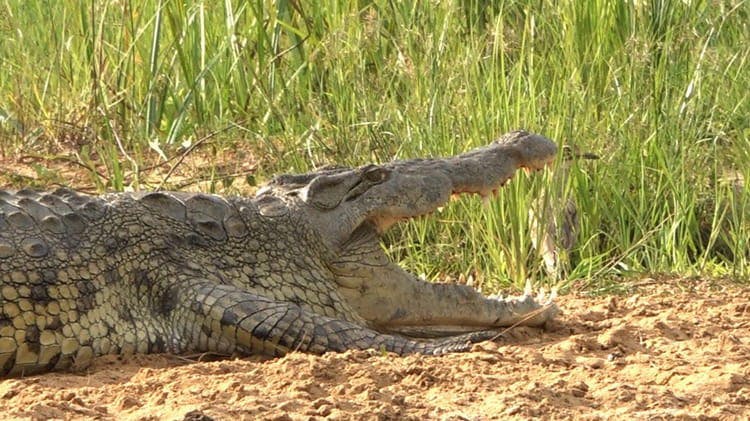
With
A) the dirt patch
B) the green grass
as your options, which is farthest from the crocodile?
the green grass

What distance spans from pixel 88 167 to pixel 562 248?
2.31m

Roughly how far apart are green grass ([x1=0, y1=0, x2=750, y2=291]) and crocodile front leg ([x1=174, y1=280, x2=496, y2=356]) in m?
1.23

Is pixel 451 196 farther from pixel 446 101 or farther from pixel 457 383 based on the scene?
pixel 457 383

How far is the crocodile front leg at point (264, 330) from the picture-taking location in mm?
4645

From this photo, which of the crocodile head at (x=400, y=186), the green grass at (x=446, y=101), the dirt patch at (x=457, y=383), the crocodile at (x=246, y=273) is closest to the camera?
the dirt patch at (x=457, y=383)

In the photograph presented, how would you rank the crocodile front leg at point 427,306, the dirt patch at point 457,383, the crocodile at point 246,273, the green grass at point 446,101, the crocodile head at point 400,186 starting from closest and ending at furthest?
the dirt patch at point 457,383, the crocodile at point 246,273, the crocodile front leg at point 427,306, the crocodile head at point 400,186, the green grass at point 446,101

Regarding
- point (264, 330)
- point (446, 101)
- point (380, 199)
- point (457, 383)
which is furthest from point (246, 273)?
point (446, 101)

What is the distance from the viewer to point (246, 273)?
5.04 m

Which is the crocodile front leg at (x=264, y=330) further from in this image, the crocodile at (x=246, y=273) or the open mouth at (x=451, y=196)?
the open mouth at (x=451, y=196)

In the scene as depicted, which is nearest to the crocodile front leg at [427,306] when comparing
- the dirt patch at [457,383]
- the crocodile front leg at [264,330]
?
the dirt patch at [457,383]

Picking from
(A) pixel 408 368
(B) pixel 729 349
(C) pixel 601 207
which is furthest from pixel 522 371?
(C) pixel 601 207

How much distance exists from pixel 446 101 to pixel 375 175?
1.07 m

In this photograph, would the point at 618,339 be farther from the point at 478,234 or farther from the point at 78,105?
the point at 78,105

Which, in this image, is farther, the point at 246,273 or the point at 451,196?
the point at 451,196
